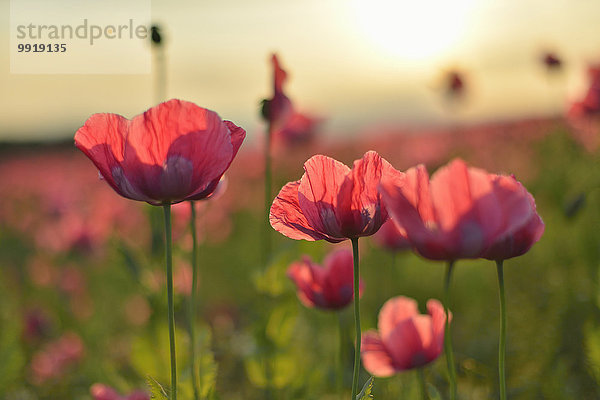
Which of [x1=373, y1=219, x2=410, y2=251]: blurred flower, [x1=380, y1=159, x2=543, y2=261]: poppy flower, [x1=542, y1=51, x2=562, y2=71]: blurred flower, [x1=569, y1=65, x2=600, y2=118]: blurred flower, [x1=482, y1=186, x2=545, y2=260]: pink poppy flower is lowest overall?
[x1=373, y1=219, x2=410, y2=251]: blurred flower

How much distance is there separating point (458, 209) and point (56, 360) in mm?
2147

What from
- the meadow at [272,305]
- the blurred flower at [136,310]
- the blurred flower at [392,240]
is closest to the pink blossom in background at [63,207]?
the meadow at [272,305]

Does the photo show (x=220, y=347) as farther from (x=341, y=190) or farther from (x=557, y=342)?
(x=341, y=190)

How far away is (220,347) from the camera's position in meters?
2.59

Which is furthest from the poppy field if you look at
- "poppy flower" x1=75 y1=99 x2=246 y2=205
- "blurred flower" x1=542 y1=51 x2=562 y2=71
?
"blurred flower" x1=542 y1=51 x2=562 y2=71

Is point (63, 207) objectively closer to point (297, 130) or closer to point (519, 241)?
point (297, 130)

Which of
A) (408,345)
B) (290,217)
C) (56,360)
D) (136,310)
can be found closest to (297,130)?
(136,310)

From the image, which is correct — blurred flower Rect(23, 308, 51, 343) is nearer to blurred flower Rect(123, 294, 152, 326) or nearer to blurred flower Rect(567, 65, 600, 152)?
blurred flower Rect(123, 294, 152, 326)

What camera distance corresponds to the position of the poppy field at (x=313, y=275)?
35.0 inches

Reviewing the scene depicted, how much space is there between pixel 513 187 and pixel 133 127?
0.57 meters

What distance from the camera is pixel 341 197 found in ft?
2.99

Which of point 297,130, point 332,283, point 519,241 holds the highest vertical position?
point 297,130

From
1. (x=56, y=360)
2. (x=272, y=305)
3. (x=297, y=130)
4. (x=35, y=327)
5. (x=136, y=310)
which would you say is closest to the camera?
(x=272, y=305)

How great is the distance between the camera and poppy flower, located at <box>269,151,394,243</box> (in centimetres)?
91
